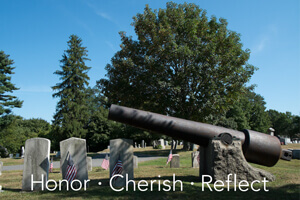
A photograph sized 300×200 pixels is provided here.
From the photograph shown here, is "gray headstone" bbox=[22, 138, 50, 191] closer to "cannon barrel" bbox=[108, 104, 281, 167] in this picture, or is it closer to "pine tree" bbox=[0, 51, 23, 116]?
"cannon barrel" bbox=[108, 104, 281, 167]

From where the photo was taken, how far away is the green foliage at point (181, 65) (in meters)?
19.9

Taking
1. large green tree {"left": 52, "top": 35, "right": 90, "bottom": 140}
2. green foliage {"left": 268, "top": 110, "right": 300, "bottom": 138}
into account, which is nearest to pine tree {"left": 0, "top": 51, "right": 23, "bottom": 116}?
large green tree {"left": 52, "top": 35, "right": 90, "bottom": 140}

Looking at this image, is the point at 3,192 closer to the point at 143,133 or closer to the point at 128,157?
the point at 128,157

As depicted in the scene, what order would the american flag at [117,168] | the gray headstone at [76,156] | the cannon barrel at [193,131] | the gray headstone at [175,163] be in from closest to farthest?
1. the cannon barrel at [193,131]
2. the gray headstone at [76,156]
3. the american flag at [117,168]
4. the gray headstone at [175,163]

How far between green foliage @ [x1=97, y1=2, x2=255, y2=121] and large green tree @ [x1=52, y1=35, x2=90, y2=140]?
17.3 meters

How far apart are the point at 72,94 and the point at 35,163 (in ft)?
107

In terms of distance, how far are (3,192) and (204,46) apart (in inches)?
666

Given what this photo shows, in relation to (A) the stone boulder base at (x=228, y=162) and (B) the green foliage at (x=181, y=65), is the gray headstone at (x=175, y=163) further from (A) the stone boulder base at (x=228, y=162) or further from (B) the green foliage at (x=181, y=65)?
(B) the green foliage at (x=181, y=65)

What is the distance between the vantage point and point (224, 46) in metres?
20.6

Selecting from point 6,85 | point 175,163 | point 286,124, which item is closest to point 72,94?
point 6,85

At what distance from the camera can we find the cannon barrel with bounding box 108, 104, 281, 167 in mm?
6953

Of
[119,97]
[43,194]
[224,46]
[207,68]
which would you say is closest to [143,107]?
[119,97]

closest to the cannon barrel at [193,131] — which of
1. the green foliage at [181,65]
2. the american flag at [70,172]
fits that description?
the american flag at [70,172]

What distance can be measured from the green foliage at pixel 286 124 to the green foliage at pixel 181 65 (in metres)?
64.5
